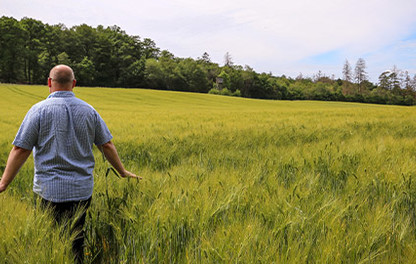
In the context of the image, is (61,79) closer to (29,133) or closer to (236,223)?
(29,133)

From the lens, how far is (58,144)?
1.94 m

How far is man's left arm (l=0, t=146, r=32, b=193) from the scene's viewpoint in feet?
6.13

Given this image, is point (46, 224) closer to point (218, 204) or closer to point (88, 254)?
point (88, 254)

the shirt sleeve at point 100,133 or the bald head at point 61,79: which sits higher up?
the bald head at point 61,79

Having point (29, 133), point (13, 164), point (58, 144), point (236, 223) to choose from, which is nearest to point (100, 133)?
point (58, 144)

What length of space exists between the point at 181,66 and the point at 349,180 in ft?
316

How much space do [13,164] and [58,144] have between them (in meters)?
0.32

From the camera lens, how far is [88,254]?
1.88 meters

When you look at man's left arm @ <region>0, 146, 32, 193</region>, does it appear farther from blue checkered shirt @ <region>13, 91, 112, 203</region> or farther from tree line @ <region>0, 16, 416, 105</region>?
tree line @ <region>0, 16, 416, 105</region>

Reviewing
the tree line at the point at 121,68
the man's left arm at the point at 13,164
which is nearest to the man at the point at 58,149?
the man's left arm at the point at 13,164

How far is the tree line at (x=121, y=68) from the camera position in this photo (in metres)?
70.2

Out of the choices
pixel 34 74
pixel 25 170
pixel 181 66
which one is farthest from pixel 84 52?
pixel 25 170

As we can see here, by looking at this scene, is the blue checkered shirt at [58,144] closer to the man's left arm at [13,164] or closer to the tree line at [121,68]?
the man's left arm at [13,164]

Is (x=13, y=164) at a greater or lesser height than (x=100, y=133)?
lesser
